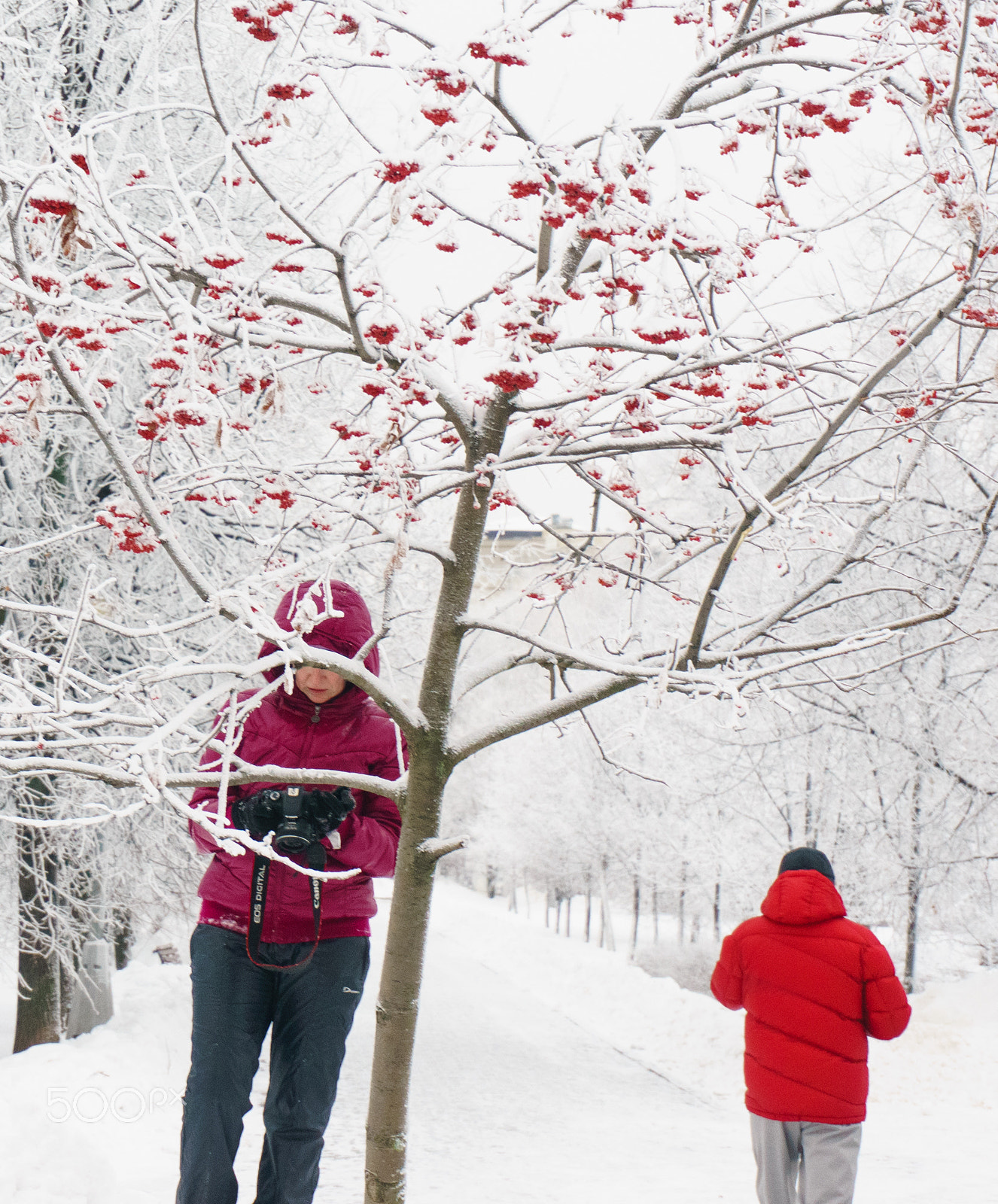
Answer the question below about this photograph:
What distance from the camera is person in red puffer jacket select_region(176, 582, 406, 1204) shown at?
2957 millimetres

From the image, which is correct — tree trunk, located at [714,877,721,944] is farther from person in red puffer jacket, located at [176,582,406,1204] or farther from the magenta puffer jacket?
person in red puffer jacket, located at [176,582,406,1204]

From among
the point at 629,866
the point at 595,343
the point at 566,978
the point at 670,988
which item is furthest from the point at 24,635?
the point at 629,866

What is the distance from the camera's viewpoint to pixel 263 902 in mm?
3023

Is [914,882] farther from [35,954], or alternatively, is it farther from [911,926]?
[35,954]

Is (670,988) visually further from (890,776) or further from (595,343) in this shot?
(595,343)

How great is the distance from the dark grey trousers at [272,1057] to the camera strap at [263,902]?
0.04 m

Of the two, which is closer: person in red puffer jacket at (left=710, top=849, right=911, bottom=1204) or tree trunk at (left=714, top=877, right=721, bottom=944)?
person in red puffer jacket at (left=710, top=849, right=911, bottom=1204)

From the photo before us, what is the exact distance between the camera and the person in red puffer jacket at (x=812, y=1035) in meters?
3.68

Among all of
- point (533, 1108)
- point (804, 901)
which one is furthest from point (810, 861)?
point (533, 1108)

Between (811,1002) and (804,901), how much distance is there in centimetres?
34

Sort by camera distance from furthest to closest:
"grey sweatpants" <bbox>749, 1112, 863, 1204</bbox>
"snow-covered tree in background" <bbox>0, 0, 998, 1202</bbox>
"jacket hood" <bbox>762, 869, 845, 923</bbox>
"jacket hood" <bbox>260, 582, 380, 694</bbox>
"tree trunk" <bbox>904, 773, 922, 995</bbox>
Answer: "tree trunk" <bbox>904, 773, 922, 995</bbox>, "jacket hood" <bbox>762, 869, 845, 923</bbox>, "grey sweatpants" <bbox>749, 1112, 863, 1204</bbox>, "jacket hood" <bbox>260, 582, 380, 694</bbox>, "snow-covered tree in background" <bbox>0, 0, 998, 1202</bbox>

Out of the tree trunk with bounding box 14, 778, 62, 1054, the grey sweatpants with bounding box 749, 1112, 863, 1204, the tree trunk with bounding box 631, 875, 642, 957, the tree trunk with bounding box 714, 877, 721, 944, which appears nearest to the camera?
the grey sweatpants with bounding box 749, 1112, 863, 1204

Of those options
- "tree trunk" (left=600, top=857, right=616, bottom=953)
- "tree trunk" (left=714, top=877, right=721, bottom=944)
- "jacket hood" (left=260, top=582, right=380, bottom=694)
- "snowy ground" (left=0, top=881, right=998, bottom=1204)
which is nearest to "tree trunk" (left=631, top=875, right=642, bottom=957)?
"tree trunk" (left=600, top=857, right=616, bottom=953)

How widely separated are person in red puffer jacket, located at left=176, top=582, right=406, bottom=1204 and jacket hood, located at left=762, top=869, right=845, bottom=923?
1.50 m
